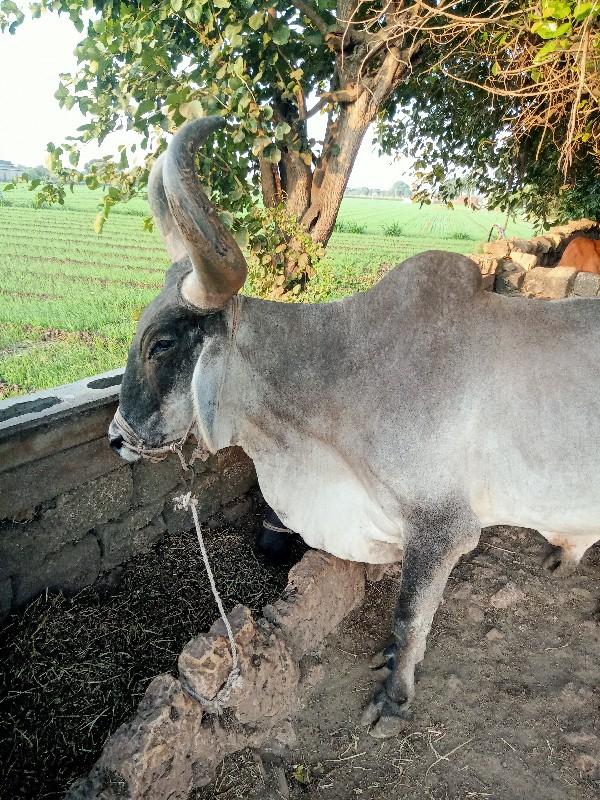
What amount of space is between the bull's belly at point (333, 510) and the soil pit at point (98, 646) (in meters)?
0.65

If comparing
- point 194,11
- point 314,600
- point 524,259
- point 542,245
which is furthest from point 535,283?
point 314,600

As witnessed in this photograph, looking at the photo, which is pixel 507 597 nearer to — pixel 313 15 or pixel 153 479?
pixel 153 479

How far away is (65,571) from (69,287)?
189 cm

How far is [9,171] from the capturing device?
3.57 m

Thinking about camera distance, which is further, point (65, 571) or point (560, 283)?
point (560, 283)

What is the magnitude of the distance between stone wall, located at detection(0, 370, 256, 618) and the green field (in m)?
0.48

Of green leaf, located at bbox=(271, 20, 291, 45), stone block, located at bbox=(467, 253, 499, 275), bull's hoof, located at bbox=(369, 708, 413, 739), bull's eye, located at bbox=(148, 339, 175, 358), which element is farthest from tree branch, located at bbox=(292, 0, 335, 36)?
bull's hoof, located at bbox=(369, 708, 413, 739)

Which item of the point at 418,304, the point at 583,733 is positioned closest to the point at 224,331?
the point at 418,304

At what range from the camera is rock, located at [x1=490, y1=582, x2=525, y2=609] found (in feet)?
9.52

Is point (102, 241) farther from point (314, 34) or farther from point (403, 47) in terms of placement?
point (403, 47)

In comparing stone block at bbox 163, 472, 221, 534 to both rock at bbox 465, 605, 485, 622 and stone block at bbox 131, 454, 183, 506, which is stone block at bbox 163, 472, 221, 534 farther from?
rock at bbox 465, 605, 485, 622

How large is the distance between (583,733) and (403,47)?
13.1 ft

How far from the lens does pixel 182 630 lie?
8.46 ft

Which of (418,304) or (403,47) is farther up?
(403,47)
